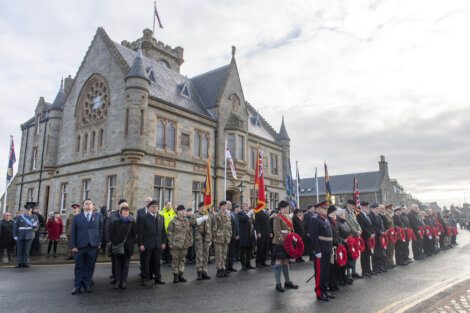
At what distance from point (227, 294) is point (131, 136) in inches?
597

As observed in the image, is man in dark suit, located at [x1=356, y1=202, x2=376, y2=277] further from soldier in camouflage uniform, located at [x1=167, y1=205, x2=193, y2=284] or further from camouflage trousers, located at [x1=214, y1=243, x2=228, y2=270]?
soldier in camouflage uniform, located at [x1=167, y1=205, x2=193, y2=284]

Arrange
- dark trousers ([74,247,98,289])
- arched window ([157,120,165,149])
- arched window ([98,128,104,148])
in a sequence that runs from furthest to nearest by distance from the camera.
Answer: arched window ([98,128,104,148]) < arched window ([157,120,165,149]) < dark trousers ([74,247,98,289])

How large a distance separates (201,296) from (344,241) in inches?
163

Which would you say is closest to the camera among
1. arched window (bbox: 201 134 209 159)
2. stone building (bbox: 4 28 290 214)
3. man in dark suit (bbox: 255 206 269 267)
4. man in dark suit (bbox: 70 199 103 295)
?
man in dark suit (bbox: 70 199 103 295)

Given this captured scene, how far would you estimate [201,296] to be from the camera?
25.0ft

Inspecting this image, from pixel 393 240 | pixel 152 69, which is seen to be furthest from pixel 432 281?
pixel 152 69

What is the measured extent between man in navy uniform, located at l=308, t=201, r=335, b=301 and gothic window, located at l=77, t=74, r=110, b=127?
1965cm

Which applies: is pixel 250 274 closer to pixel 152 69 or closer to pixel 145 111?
pixel 145 111

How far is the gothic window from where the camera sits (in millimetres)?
24172

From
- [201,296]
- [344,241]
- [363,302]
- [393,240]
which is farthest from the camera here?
[393,240]

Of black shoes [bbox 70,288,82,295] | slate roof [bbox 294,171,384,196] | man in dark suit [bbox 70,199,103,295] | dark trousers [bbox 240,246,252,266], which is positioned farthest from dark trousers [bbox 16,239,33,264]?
slate roof [bbox 294,171,384,196]

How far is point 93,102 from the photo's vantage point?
82.7 feet

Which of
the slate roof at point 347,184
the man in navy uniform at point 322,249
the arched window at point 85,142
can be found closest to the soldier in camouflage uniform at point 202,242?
the man in navy uniform at point 322,249

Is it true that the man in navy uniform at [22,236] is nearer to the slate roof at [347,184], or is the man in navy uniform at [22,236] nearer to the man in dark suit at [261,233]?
the man in dark suit at [261,233]
